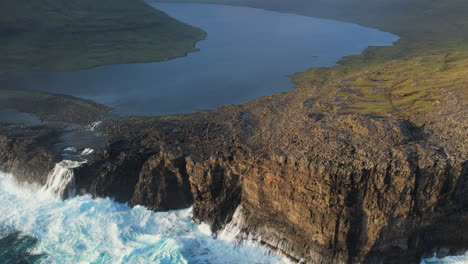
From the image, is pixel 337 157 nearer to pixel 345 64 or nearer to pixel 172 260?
pixel 172 260

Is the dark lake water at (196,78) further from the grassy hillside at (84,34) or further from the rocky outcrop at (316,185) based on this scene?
the rocky outcrop at (316,185)

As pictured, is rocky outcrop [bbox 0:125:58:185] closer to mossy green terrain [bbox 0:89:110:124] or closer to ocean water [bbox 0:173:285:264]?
ocean water [bbox 0:173:285:264]

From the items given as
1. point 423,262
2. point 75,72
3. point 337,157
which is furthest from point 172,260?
point 75,72

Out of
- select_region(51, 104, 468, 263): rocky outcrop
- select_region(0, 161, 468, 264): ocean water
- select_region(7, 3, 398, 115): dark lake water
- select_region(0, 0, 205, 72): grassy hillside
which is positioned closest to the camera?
select_region(51, 104, 468, 263): rocky outcrop

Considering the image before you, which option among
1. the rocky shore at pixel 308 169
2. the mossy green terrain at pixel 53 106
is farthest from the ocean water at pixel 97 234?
the mossy green terrain at pixel 53 106

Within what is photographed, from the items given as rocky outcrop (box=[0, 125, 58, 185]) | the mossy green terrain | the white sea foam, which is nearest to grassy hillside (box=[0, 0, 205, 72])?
the mossy green terrain

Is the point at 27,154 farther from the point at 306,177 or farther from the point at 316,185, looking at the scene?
the point at 316,185
